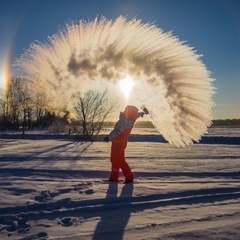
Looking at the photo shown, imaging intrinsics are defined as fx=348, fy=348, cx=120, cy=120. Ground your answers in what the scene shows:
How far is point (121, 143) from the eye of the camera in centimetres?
730

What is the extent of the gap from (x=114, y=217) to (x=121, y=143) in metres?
3.04

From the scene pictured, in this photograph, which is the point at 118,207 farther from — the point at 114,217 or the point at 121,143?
the point at 121,143

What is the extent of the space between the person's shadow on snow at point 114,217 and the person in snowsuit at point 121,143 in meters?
0.92

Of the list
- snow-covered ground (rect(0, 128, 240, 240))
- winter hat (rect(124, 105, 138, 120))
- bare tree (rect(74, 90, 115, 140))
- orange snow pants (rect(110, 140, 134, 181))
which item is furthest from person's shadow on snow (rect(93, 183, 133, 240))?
bare tree (rect(74, 90, 115, 140))

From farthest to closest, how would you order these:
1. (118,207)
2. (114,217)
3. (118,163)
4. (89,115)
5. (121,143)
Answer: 1. (89,115)
2. (121,143)
3. (118,163)
4. (118,207)
5. (114,217)

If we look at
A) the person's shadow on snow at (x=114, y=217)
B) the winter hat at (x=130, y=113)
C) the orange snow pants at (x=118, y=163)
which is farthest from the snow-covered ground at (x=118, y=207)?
the winter hat at (x=130, y=113)

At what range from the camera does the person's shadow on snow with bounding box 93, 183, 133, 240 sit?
12.1ft

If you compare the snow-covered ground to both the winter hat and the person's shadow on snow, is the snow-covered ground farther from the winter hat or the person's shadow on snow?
the winter hat

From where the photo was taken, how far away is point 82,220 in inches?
165

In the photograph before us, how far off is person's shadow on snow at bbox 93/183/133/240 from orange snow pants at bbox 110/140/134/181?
901 millimetres

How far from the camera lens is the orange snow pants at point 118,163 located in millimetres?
7043

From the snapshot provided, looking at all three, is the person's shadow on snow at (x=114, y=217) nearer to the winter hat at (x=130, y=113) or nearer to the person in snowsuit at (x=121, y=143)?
the person in snowsuit at (x=121, y=143)

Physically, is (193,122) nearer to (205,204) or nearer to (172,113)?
(172,113)

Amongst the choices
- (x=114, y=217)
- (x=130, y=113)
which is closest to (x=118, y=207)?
(x=114, y=217)
